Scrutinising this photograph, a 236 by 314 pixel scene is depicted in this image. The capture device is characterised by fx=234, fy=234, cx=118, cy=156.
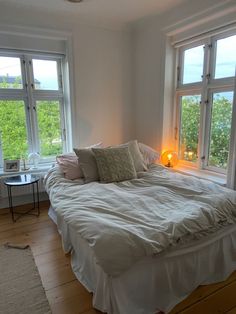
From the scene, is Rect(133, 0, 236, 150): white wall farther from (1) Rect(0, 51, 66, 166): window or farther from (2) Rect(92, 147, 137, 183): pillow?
(1) Rect(0, 51, 66, 166): window

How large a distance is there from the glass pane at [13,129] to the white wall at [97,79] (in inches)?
27.6

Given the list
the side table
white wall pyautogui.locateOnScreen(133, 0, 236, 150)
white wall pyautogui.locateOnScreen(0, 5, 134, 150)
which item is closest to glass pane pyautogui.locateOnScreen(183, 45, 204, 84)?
white wall pyautogui.locateOnScreen(133, 0, 236, 150)

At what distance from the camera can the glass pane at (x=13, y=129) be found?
3.12 meters

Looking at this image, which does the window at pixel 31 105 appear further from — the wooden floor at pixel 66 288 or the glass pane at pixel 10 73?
the wooden floor at pixel 66 288

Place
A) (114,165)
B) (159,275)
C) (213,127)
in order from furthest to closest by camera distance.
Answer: (213,127)
(114,165)
(159,275)

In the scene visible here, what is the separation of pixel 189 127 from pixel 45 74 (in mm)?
2120

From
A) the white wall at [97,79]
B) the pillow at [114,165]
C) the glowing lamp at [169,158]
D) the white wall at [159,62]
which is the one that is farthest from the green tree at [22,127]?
the glowing lamp at [169,158]

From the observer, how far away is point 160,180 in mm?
2383

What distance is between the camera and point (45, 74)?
329cm

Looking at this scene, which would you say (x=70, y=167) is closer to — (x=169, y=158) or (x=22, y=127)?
(x=22, y=127)

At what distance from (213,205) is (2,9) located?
10.2ft

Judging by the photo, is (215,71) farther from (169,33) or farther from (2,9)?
(2,9)

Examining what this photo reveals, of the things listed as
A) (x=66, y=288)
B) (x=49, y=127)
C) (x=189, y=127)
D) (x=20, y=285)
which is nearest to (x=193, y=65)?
(x=189, y=127)

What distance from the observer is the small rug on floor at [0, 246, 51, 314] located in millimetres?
1561
